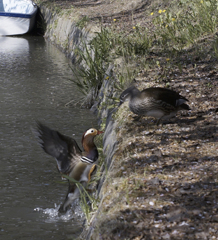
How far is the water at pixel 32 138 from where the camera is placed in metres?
4.24

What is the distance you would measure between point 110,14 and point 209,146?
9.65 meters

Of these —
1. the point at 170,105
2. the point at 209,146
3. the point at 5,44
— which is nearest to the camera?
the point at 209,146

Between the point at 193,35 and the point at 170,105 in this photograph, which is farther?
the point at 193,35

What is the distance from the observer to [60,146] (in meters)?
4.25

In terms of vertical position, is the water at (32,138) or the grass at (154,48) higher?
the grass at (154,48)

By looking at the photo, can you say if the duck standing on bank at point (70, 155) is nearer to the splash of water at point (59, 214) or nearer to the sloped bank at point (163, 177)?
the splash of water at point (59, 214)

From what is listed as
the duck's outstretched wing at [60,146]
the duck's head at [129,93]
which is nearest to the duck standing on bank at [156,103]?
the duck's head at [129,93]

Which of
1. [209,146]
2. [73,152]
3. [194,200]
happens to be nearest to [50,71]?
[73,152]

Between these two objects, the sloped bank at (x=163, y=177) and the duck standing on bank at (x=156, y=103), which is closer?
the sloped bank at (x=163, y=177)

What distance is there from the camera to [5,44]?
14312 mm

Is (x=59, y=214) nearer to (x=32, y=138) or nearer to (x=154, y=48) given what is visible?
(x=32, y=138)

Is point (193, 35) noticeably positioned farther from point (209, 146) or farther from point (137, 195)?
point (137, 195)

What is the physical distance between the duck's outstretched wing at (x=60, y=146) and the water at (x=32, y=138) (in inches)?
16.3

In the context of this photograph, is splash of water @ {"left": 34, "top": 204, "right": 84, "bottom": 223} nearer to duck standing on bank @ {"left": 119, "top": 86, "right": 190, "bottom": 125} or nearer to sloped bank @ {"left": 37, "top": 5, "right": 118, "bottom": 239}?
sloped bank @ {"left": 37, "top": 5, "right": 118, "bottom": 239}
